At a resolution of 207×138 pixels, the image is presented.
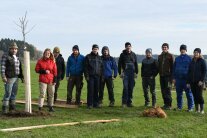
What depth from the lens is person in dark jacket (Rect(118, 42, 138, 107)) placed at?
14.1m

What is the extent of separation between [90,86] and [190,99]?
3.42m

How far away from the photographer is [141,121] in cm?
1065

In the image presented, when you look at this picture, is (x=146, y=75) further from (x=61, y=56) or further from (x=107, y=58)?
(x=61, y=56)

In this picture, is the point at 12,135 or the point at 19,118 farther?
the point at 19,118

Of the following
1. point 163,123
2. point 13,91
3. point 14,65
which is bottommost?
point 163,123

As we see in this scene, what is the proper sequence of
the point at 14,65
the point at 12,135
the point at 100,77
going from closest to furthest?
the point at 12,135
the point at 14,65
the point at 100,77

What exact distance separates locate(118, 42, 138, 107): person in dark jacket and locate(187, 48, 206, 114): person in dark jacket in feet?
7.39

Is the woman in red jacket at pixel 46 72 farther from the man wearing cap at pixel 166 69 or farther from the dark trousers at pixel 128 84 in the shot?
the man wearing cap at pixel 166 69

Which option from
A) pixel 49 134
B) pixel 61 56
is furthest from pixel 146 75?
pixel 49 134

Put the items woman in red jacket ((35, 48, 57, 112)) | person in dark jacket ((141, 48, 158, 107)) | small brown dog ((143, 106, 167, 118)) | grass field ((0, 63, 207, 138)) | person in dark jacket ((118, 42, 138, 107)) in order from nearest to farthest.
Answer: grass field ((0, 63, 207, 138))
small brown dog ((143, 106, 167, 118))
woman in red jacket ((35, 48, 57, 112))
person in dark jacket ((141, 48, 158, 107))
person in dark jacket ((118, 42, 138, 107))

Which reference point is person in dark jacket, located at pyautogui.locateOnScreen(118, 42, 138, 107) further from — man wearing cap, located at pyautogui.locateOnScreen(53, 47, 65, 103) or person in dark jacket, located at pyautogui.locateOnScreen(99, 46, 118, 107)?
man wearing cap, located at pyautogui.locateOnScreen(53, 47, 65, 103)

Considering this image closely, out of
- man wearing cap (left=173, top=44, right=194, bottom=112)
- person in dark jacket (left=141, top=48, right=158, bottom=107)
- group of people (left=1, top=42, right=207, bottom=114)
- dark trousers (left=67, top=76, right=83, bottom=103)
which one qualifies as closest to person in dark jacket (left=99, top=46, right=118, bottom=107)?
group of people (left=1, top=42, right=207, bottom=114)

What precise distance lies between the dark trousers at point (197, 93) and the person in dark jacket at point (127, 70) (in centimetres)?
236

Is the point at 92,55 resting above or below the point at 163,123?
above
